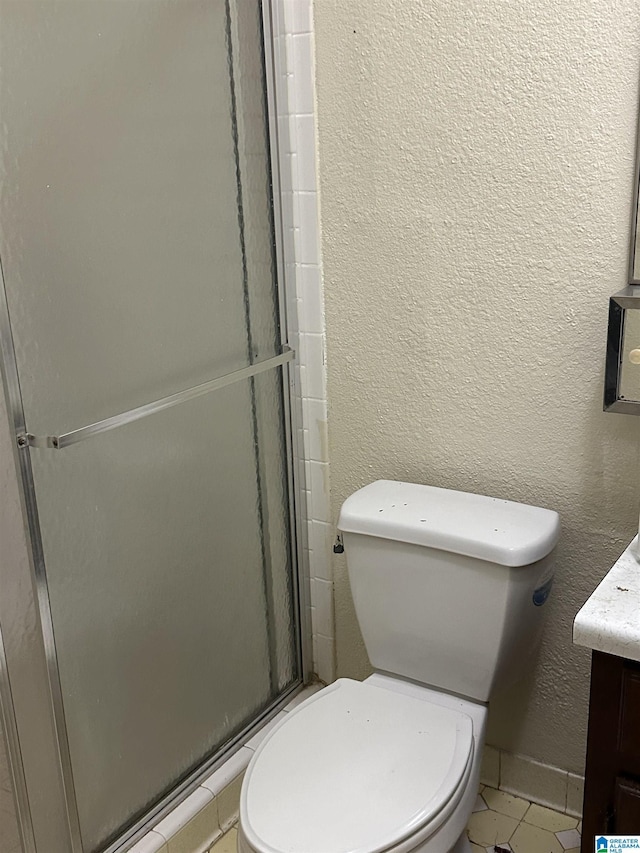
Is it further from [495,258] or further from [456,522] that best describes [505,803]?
[495,258]

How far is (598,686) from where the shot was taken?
1.18 meters

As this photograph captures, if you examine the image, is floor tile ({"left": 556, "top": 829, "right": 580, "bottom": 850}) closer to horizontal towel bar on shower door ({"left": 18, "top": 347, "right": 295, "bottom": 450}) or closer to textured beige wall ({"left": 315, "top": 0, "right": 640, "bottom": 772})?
textured beige wall ({"left": 315, "top": 0, "right": 640, "bottom": 772})

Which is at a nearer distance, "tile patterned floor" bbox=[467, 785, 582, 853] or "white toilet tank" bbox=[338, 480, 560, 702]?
"white toilet tank" bbox=[338, 480, 560, 702]

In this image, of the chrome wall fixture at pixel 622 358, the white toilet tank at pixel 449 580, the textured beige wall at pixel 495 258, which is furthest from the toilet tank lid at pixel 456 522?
the chrome wall fixture at pixel 622 358

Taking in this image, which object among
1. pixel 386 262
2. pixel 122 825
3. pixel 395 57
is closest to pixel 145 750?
pixel 122 825

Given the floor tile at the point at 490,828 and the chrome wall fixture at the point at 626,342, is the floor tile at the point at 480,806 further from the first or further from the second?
the chrome wall fixture at the point at 626,342

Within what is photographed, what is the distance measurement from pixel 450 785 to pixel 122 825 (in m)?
0.66

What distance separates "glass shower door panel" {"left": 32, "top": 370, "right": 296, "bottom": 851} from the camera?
147cm

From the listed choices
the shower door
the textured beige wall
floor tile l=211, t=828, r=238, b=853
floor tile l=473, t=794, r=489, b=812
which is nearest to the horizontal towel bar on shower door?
the shower door

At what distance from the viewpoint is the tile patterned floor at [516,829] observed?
5.74 feet

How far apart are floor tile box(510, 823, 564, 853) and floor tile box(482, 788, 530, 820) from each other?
1.5 inches

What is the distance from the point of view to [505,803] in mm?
1868

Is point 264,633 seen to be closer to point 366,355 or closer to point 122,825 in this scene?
point 122,825

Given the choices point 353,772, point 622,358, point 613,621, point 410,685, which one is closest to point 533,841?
point 410,685
